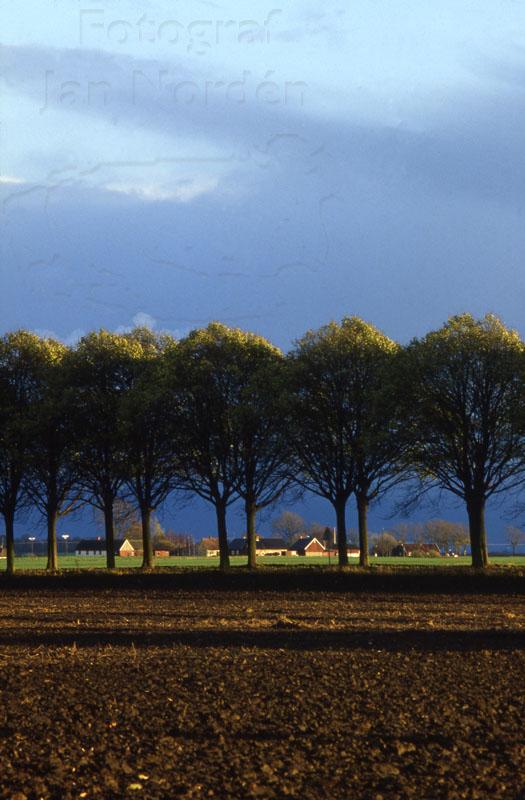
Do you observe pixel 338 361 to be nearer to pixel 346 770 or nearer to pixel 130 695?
pixel 130 695

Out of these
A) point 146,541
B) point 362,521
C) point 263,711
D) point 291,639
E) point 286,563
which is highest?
point 362,521

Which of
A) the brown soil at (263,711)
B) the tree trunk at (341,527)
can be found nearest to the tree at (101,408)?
the tree trunk at (341,527)

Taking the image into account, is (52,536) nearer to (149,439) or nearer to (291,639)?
(149,439)

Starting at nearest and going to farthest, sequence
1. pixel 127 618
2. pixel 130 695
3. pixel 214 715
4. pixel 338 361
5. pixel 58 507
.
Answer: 1. pixel 214 715
2. pixel 130 695
3. pixel 127 618
4. pixel 338 361
5. pixel 58 507

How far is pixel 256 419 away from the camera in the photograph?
72.3 meters

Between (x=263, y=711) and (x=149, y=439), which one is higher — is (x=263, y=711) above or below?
below

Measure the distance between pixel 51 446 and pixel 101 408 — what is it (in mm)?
5164

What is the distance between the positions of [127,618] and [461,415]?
116 feet

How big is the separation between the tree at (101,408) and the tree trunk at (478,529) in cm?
2593

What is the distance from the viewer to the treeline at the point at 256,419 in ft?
219

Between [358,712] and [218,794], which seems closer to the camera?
[218,794]

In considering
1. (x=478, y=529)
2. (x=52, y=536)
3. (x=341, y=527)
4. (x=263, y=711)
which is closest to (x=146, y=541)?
(x=52, y=536)

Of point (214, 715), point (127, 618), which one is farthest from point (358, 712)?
point (127, 618)

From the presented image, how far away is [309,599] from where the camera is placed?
160ft
